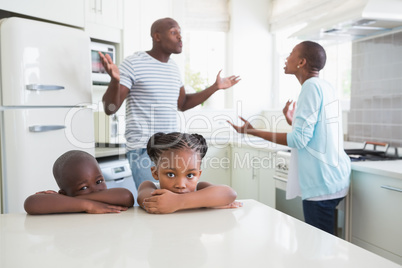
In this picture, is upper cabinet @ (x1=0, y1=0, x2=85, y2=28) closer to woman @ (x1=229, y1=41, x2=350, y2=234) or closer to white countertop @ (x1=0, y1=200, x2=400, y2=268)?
woman @ (x1=229, y1=41, x2=350, y2=234)

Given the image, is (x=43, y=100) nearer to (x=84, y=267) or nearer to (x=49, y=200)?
(x=49, y=200)

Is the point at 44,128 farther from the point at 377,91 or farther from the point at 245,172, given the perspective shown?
the point at 377,91

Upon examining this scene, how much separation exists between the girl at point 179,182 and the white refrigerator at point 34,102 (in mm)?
1221

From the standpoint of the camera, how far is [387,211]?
2.02 metres

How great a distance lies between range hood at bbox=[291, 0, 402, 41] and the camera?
2238mm

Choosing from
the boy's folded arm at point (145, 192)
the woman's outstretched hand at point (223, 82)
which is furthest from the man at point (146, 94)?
the boy's folded arm at point (145, 192)

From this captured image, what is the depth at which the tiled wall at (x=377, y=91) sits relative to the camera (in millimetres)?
2631

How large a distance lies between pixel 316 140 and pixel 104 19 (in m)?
1.95

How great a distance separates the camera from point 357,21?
7.83 ft

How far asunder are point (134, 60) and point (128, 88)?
0.14 metres

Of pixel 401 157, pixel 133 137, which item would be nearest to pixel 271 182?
pixel 401 157

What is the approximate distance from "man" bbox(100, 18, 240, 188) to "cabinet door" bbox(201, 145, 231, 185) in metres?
1.67

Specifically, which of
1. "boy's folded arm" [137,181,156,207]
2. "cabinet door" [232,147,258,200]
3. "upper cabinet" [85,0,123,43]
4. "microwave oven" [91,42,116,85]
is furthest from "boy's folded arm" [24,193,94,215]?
"cabinet door" [232,147,258,200]

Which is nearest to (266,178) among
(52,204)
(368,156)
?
(368,156)
